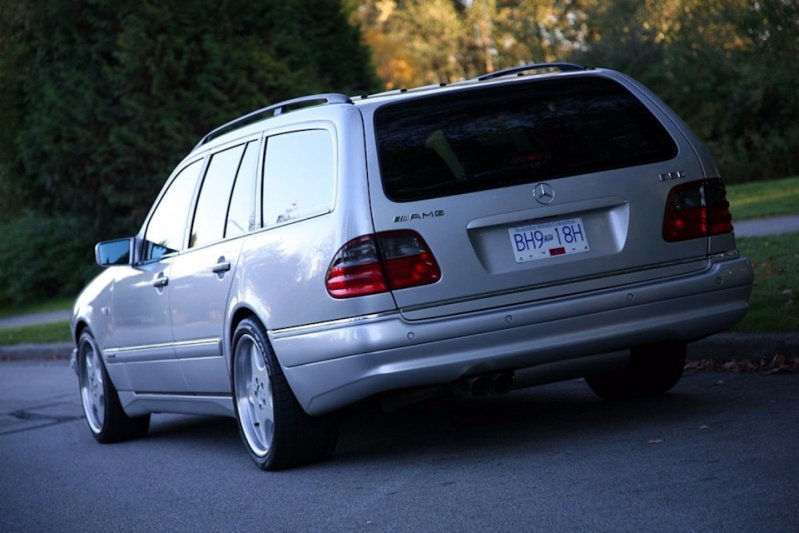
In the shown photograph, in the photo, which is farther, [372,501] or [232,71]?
[232,71]

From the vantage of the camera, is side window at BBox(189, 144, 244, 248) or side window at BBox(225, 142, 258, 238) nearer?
side window at BBox(225, 142, 258, 238)

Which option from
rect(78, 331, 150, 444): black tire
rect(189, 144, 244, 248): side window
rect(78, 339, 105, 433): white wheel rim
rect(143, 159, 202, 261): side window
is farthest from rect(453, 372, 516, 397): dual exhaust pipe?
rect(78, 339, 105, 433): white wheel rim

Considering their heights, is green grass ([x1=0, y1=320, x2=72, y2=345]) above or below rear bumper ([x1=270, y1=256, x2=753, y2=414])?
below

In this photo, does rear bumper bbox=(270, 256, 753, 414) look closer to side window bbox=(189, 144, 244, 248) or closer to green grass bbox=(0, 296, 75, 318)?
side window bbox=(189, 144, 244, 248)

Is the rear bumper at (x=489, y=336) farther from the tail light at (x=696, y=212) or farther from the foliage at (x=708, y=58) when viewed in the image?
the foliage at (x=708, y=58)

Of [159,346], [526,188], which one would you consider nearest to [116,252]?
[159,346]

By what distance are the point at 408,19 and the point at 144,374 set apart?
197 feet

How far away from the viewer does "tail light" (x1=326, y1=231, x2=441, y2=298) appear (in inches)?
247

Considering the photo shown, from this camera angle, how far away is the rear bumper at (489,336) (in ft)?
20.5

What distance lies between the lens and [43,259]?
2875 cm

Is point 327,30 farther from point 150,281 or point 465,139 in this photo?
point 465,139

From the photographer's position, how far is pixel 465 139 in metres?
6.57

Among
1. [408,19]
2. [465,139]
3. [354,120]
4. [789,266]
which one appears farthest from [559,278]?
[408,19]

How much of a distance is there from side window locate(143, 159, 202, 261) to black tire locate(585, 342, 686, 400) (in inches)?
101
